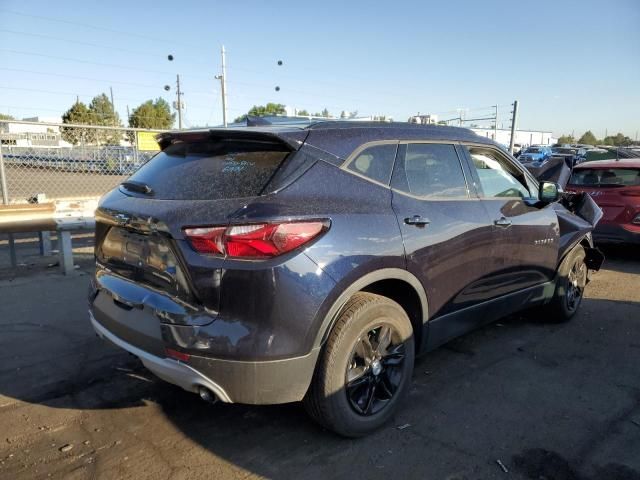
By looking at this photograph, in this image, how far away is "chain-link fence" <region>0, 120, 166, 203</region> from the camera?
898 cm

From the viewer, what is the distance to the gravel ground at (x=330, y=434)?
2.77 metres

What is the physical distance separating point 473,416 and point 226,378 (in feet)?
5.75

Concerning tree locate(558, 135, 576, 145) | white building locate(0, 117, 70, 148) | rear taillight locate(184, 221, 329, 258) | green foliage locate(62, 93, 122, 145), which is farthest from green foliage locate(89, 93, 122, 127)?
tree locate(558, 135, 576, 145)

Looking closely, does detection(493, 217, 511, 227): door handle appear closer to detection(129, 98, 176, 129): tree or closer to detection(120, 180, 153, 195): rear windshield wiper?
detection(120, 180, 153, 195): rear windshield wiper

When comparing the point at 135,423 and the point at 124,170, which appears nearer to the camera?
the point at 135,423

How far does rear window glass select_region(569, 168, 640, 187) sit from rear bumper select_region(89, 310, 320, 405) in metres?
7.22

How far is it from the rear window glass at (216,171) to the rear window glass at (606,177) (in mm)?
7115

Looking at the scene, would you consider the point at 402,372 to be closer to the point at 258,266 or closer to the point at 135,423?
the point at 258,266

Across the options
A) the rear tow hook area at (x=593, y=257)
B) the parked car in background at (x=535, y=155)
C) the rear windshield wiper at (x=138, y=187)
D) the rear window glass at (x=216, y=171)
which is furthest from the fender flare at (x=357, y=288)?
the parked car in background at (x=535, y=155)

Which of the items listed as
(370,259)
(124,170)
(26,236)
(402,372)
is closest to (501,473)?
(402,372)

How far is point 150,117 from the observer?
202 feet

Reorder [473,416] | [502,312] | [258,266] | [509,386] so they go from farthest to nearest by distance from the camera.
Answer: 1. [502,312]
2. [509,386]
3. [473,416]
4. [258,266]

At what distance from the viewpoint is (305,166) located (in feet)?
9.15

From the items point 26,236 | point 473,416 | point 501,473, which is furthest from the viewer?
point 26,236
